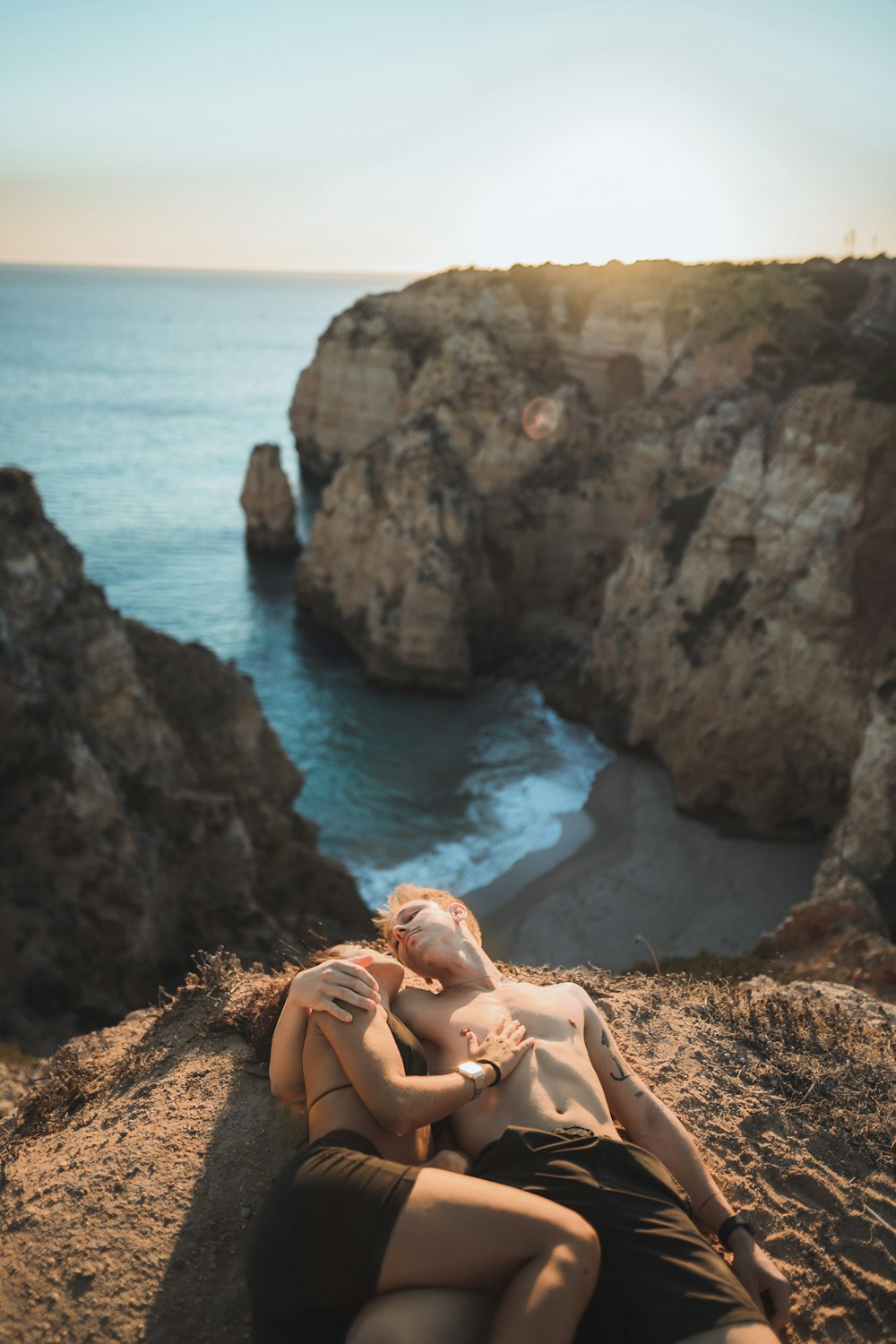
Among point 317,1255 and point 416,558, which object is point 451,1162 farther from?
point 416,558

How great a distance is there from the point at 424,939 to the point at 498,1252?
1655 mm

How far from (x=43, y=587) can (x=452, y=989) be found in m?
8.58

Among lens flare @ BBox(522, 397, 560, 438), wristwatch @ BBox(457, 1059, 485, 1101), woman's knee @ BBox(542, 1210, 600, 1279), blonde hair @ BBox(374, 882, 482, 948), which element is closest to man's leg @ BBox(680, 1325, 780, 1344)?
woman's knee @ BBox(542, 1210, 600, 1279)

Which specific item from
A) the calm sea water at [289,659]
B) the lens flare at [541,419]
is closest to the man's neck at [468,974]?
the calm sea water at [289,659]

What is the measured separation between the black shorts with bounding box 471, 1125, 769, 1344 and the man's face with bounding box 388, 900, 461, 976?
1007mm

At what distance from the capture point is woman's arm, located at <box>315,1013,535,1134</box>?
3543mm

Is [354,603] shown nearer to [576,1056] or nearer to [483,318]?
[483,318]

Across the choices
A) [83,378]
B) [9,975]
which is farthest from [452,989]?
[83,378]

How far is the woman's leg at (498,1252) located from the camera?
9.60 ft

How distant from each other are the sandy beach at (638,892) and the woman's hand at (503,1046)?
1025 centimetres

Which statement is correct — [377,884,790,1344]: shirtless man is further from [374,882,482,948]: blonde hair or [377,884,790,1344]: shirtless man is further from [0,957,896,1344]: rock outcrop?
[0,957,896,1344]: rock outcrop

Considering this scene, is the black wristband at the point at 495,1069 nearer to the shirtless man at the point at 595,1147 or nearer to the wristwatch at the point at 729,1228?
the shirtless man at the point at 595,1147

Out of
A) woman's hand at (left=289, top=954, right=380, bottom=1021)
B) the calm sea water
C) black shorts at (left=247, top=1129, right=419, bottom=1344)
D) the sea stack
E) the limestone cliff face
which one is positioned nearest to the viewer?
black shorts at (left=247, top=1129, right=419, bottom=1344)

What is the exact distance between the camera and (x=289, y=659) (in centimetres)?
2991
